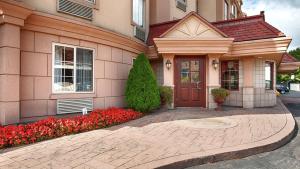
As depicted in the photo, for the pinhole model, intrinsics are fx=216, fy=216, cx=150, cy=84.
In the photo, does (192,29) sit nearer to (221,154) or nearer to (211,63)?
(211,63)

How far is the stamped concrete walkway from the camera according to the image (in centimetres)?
414

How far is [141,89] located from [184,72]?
10.3 feet

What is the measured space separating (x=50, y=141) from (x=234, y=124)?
5833 millimetres

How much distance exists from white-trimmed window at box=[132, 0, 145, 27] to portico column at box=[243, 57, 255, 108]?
624cm

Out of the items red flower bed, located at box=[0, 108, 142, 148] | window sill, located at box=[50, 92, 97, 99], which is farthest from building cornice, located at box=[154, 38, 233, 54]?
red flower bed, located at box=[0, 108, 142, 148]

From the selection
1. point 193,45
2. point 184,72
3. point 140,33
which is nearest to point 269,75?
point 184,72

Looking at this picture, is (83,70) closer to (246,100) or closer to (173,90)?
(173,90)

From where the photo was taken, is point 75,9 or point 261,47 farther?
point 261,47

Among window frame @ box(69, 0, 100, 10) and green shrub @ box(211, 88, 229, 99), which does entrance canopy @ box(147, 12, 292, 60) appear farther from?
window frame @ box(69, 0, 100, 10)

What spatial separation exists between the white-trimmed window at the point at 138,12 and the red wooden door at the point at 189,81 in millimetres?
3099

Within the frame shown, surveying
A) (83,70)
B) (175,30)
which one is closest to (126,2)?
(175,30)

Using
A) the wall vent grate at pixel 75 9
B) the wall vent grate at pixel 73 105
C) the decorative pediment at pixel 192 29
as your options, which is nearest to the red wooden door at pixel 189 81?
the decorative pediment at pixel 192 29

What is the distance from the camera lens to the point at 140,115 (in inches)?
359

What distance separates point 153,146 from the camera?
508 cm
